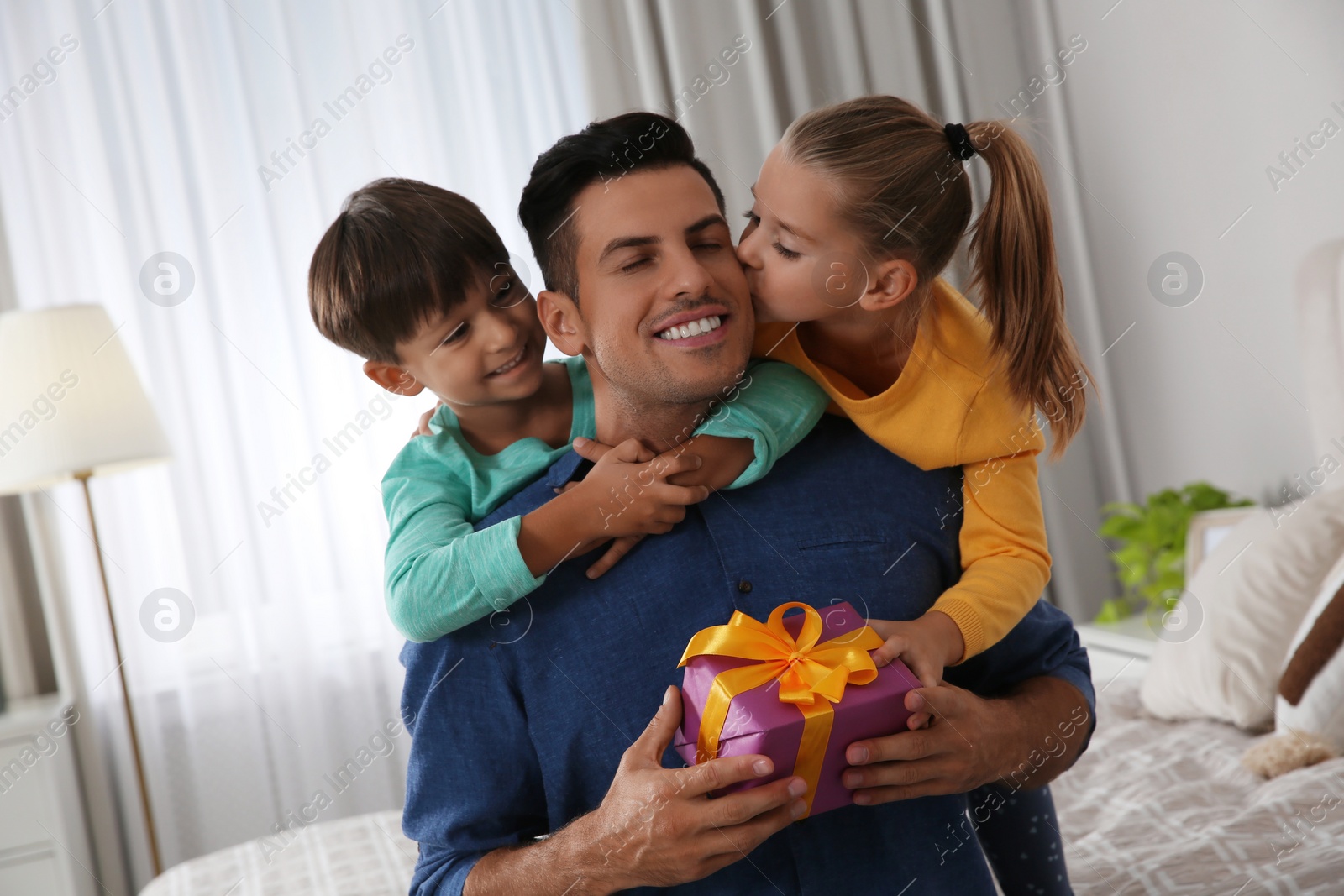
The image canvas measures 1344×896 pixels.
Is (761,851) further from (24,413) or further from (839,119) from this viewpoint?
(24,413)

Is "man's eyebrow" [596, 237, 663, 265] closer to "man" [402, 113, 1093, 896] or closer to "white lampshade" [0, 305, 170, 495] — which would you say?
"man" [402, 113, 1093, 896]

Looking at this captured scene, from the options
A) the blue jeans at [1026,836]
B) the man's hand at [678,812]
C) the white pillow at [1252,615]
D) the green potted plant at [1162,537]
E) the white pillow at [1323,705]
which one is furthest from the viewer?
the green potted plant at [1162,537]

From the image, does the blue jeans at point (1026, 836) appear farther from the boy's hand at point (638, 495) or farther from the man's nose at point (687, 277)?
the man's nose at point (687, 277)

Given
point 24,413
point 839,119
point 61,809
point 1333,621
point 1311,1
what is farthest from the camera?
point 61,809

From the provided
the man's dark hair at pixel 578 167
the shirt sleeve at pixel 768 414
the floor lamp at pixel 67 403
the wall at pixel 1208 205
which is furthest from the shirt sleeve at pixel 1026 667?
the floor lamp at pixel 67 403

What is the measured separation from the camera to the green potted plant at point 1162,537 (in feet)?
8.83

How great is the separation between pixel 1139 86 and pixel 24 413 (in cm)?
282

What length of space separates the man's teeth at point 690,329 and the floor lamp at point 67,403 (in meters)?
2.01

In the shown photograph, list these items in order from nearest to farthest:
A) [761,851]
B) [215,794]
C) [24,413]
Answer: [761,851] < [24,413] < [215,794]

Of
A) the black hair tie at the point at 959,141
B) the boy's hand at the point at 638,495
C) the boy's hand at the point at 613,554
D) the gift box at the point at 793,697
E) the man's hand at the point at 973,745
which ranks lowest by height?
the man's hand at the point at 973,745

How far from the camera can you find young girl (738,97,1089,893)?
1038 millimetres

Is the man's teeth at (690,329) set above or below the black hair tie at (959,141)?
below

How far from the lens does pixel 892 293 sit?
1115 millimetres

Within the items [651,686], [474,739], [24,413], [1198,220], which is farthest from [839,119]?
[24,413]
